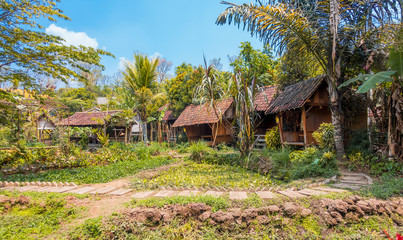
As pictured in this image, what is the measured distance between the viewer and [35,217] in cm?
360

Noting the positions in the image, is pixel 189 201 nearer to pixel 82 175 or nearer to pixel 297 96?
pixel 82 175

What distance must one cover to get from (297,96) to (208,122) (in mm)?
5717

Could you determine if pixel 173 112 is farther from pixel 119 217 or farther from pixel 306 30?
pixel 119 217

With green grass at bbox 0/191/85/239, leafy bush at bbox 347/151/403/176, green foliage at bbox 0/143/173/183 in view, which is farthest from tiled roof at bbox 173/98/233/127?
green grass at bbox 0/191/85/239

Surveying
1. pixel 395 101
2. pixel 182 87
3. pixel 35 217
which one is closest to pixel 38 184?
pixel 35 217

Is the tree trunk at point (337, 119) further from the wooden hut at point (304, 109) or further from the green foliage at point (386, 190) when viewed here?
the green foliage at point (386, 190)

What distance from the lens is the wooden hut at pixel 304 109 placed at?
31.7 ft

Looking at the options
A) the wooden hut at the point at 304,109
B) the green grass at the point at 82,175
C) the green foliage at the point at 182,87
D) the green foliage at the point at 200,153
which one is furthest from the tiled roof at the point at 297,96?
the green foliage at the point at 182,87

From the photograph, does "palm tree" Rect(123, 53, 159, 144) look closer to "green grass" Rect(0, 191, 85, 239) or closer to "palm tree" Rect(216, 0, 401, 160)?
"palm tree" Rect(216, 0, 401, 160)

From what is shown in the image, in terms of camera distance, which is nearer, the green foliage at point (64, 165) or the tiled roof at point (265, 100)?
the green foliage at point (64, 165)

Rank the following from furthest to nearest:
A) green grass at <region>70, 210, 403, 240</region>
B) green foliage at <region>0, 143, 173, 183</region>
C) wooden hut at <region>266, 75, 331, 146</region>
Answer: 1. wooden hut at <region>266, 75, 331, 146</region>
2. green foliage at <region>0, 143, 173, 183</region>
3. green grass at <region>70, 210, 403, 240</region>

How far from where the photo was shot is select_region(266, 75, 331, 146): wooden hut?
9672 mm

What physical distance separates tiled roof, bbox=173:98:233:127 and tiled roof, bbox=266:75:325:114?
3213 millimetres

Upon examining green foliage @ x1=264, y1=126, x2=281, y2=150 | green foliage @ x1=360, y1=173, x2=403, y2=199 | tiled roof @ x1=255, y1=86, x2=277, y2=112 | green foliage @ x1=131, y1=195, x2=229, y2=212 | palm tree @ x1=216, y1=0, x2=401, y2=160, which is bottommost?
green foliage @ x1=360, y1=173, x2=403, y2=199
